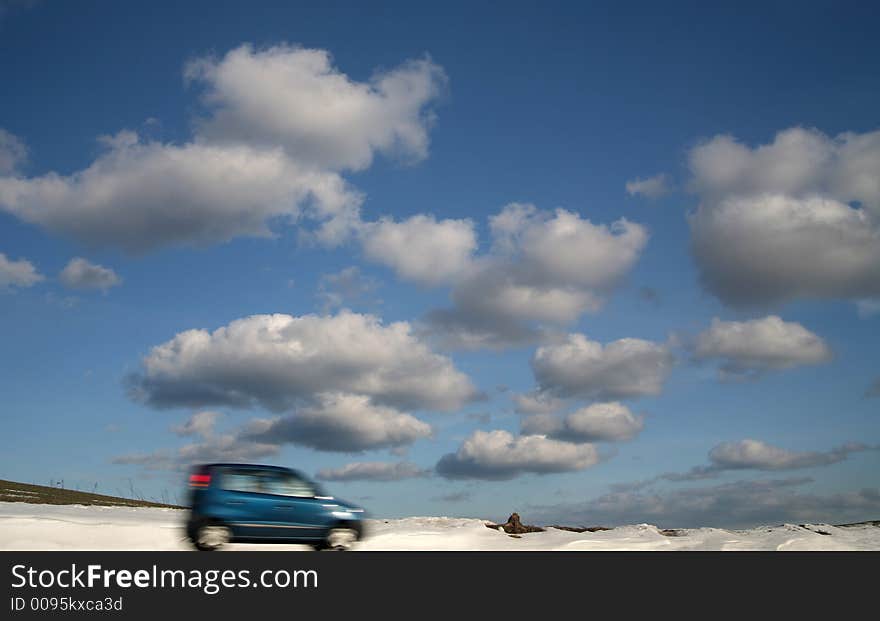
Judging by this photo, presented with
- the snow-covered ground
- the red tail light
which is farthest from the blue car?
the snow-covered ground

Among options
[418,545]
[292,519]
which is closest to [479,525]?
[418,545]

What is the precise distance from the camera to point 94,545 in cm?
1723

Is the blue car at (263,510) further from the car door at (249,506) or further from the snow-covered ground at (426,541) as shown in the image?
the snow-covered ground at (426,541)

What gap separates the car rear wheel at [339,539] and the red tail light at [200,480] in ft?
9.58

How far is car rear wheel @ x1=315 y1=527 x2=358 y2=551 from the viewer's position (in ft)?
56.6

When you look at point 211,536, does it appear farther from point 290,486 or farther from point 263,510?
point 290,486

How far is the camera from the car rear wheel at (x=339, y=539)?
1725cm

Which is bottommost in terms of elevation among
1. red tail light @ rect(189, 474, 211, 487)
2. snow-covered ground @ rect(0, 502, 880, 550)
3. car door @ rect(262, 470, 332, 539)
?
snow-covered ground @ rect(0, 502, 880, 550)

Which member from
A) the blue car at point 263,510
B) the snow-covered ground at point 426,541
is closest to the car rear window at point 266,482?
the blue car at point 263,510

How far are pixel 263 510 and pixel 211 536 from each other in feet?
3.92

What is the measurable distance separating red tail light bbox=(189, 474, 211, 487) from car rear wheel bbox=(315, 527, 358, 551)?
292 centimetres

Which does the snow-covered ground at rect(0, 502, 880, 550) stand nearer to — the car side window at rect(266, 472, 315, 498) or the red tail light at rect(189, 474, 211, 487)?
the red tail light at rect(189, 474, 211, 487)

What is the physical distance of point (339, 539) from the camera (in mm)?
17438

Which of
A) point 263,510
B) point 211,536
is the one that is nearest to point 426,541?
point 263,510
